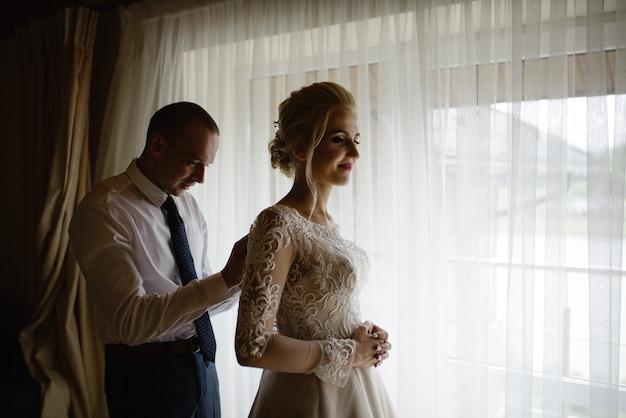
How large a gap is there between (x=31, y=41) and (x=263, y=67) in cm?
148

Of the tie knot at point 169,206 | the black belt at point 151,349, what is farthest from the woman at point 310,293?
the tie knot at point 169,206

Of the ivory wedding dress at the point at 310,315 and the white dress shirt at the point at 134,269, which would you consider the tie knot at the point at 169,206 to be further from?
the ivory wedding dress at the point at 310,315

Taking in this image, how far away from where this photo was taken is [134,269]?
4.82ft

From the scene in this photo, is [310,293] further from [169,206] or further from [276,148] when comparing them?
[169,206]

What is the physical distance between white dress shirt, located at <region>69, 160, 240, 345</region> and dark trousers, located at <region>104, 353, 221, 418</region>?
7 centimetres

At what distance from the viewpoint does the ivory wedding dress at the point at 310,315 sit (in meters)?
1.26

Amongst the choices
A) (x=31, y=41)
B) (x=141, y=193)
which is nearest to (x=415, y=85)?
(x=141, y=193)

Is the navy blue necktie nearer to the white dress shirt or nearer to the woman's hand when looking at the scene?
the white dress shirt

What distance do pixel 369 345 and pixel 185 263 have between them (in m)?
0.67

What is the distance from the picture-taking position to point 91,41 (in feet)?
8.75

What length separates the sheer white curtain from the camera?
1583 millimetres

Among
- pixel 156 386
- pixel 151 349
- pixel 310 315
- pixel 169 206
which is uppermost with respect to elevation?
pixel 169 206

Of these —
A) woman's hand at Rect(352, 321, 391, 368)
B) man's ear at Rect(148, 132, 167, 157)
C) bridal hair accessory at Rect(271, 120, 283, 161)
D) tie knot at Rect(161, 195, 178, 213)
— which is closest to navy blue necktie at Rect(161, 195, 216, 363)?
tie knot at Rect(161, 195, 178, 213)

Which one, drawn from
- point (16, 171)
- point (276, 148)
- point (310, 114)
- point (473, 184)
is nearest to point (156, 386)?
point (276, 148)
